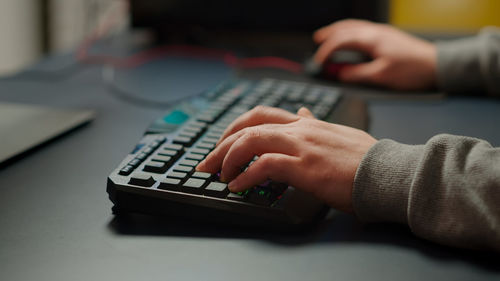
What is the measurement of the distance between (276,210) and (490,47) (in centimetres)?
60

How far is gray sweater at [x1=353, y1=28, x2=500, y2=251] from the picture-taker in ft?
1.51

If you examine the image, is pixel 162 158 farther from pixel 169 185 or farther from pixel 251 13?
pixel 251 13

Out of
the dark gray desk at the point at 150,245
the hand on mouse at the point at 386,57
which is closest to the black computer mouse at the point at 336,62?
the hand on mouse at the point at 386,57

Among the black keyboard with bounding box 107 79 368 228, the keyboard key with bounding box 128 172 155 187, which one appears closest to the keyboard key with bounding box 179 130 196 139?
the black keyboard with bounding box 107 79 368 228

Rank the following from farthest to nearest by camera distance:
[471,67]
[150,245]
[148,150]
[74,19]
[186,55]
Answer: [74,19] < [186,55] < [471,67] < [148,150] < [150,245]

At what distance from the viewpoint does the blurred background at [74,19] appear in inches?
64.5

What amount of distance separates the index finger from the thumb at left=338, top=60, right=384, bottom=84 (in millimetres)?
415

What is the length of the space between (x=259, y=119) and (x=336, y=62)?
18.8 inches

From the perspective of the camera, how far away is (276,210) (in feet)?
1.62

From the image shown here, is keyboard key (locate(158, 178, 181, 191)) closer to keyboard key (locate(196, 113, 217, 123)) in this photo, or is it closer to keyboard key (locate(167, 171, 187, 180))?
keyboard key (locate(167, 171, 187, 180))

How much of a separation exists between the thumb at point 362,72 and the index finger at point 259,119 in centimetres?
41

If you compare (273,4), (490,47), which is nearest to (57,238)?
(490,47)

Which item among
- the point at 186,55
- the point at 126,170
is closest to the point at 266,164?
the point at 126,170

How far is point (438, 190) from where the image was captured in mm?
477
